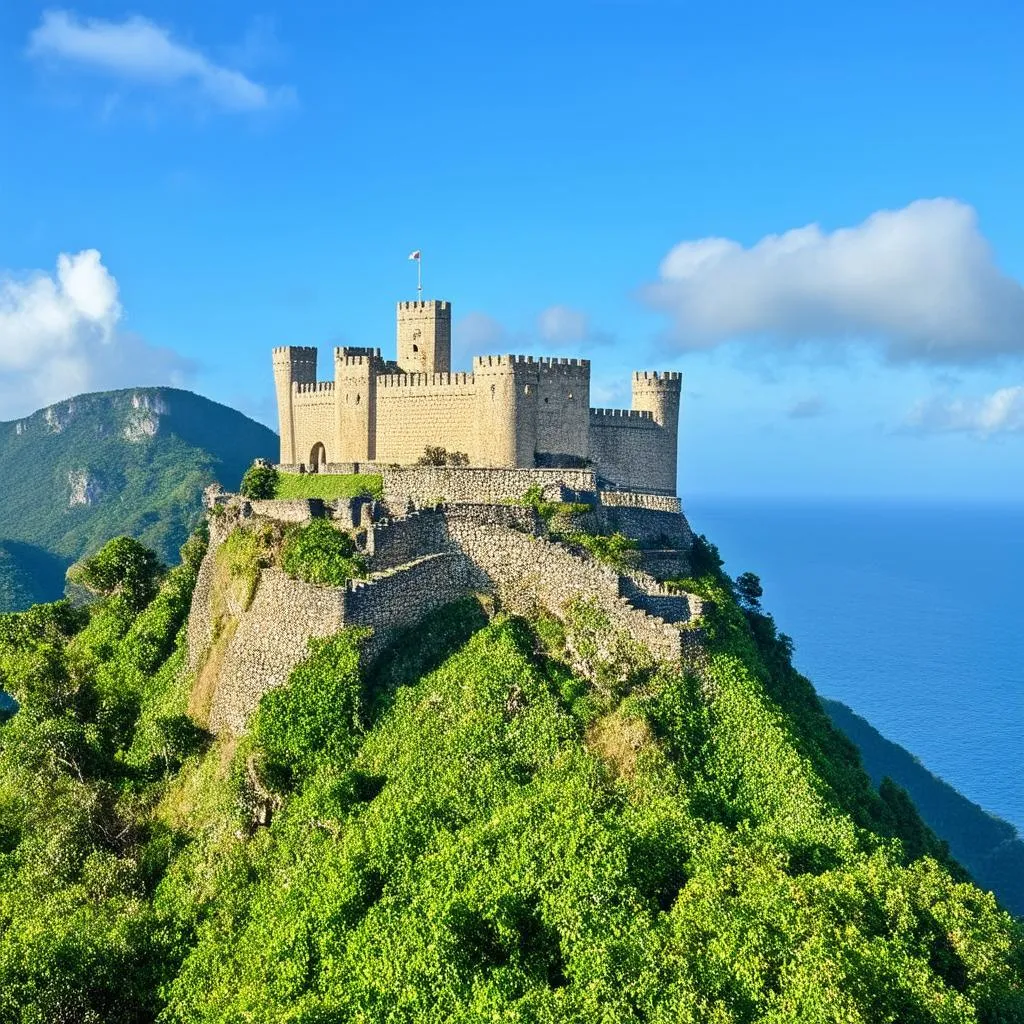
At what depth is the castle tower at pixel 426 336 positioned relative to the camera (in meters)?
44.2

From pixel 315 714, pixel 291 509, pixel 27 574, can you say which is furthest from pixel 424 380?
pixel 27 574

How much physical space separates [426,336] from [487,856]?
27.8m

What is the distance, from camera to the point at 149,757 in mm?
29969

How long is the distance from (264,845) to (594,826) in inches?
324

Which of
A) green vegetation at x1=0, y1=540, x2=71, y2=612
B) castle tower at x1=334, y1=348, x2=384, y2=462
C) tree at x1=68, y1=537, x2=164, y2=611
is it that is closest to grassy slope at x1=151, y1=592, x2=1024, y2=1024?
tree at x1=68, y1=537, x2=164, y2=611

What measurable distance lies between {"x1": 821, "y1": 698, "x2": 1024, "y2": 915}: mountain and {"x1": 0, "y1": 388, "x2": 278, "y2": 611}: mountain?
212ft

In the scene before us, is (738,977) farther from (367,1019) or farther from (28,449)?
(28,449)

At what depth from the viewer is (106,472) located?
431 ft

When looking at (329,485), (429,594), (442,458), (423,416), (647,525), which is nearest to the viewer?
(429,594)

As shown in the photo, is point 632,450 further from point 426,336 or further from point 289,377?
point 289,377

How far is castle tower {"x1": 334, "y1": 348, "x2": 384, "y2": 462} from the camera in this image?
43.8m

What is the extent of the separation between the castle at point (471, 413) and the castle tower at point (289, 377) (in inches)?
3.7

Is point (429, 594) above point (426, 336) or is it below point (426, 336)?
below

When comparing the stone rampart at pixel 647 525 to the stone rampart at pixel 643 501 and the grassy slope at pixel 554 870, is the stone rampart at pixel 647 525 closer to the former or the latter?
the stone rampart at pixel 643 501
